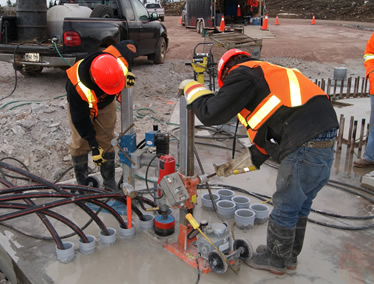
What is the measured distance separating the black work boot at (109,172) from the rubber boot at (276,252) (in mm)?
1857

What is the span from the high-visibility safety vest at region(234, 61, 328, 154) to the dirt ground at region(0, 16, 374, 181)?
364cm

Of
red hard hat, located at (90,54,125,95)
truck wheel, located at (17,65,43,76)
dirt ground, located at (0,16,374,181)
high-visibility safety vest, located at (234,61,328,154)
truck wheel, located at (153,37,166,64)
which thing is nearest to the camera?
high-visibility safety vest, located at (234,61,328,154)

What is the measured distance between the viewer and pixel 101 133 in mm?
4309

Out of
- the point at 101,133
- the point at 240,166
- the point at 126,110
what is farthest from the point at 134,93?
the point at 240,166

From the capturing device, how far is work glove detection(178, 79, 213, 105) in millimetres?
2866

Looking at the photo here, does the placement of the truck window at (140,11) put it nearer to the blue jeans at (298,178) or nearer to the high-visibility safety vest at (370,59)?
the high-visibility safety vest at (370,59)

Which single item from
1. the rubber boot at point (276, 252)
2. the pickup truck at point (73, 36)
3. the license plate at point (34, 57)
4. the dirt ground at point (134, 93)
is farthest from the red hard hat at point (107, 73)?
the license plate at point (34, 57)

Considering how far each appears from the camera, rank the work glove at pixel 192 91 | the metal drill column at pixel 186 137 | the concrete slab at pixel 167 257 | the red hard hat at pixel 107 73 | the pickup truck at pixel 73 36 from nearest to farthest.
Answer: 1. the work glove at pixel 192 91
2. the concrete slab at pixel 167 257
3. the metal drill column at pixel 186 137
4. the red hard hat at pixel 107 73
5. the pickup truck at pixel 73 36

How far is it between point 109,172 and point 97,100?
2.70ft

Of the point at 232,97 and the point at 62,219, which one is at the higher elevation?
the point at 232,97

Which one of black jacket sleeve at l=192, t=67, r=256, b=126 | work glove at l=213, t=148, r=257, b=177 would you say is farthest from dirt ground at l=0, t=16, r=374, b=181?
black jacket sleeve at l=192, t=67, r=256, b=126

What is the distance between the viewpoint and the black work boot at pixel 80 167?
14.0ft

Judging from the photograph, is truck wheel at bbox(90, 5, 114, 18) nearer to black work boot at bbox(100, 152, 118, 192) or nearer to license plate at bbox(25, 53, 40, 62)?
license plate at bbox(25, 53, 40, 62)

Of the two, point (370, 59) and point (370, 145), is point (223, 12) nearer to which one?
point (370, 59)
